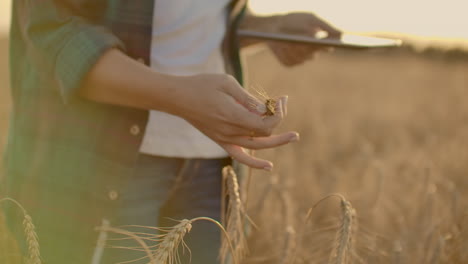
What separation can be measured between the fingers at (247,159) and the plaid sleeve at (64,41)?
31 centimetres

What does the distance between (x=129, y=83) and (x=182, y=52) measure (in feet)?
1.35

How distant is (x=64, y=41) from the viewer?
1256mm

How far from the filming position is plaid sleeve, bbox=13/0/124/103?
3.98 feet

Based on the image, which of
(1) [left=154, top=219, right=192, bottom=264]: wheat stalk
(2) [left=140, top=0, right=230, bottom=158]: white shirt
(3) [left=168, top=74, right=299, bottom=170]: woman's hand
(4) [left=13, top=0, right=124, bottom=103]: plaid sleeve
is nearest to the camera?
(1) [left=154, top=219, right=192, bottom=264]: wheat stalk

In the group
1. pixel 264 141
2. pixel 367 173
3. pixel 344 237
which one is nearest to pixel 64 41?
pixel 264 141

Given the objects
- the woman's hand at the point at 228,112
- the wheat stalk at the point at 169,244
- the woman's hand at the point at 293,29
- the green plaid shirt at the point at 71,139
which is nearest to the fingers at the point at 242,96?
the woman's hand at the point at 228,112

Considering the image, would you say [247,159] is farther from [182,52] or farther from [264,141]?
[182,52]

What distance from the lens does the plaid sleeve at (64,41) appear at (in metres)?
1.21

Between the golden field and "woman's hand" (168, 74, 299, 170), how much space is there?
216 millimetres

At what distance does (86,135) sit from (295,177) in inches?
89.9

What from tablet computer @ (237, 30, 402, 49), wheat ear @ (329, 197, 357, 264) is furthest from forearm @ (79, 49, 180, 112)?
tablet computer @ (237, 30, 402, 49)

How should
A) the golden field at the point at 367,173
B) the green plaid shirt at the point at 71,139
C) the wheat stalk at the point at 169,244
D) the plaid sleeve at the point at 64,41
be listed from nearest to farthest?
the wheat stalk at the point at 169,244, the plaid sleeve at the point at 64,41, the green plaid shirt at the point at 71,139, the golden field at the point at 367,173

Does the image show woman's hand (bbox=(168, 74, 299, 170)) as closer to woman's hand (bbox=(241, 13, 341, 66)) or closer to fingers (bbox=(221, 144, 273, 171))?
fingers (bbox=(221, 144, 273, 171))

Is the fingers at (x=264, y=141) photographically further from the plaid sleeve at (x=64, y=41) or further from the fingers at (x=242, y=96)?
the plaid sleeve at (x=64, y=41)
